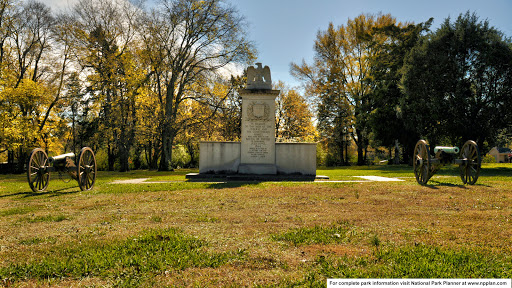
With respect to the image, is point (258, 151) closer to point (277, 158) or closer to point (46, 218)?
point (277, 158)

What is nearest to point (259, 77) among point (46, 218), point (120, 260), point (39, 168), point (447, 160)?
point (447, 160)

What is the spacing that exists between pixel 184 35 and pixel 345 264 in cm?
2477

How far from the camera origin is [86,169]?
9.76 m

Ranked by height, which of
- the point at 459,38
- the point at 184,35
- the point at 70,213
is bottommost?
the point at 70,213

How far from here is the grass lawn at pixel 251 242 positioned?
2865 mm

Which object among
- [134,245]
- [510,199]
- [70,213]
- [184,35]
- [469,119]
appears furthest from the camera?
[184,35]

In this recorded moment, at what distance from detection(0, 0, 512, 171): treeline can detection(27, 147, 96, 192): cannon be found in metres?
13.4

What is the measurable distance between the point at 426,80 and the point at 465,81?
2.16m

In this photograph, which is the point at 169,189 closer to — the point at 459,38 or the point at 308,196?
the point at 308,196

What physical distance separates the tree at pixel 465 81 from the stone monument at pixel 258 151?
11549 millimetres

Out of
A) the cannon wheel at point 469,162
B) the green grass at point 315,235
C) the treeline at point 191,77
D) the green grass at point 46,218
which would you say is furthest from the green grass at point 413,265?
the treeline at point 191,77

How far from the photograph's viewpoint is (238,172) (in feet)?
44.3

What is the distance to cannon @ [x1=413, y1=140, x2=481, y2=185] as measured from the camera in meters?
9.62

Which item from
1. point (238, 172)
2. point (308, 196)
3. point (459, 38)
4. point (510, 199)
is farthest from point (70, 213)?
point (459, 38)
